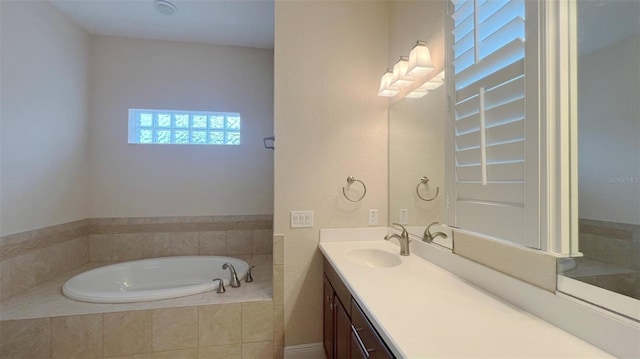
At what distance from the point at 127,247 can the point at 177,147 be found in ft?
3.92

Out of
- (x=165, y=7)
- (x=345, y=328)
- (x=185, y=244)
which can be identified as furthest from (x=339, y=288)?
(x=165, y=7)

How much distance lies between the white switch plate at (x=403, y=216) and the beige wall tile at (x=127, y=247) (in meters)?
2.71

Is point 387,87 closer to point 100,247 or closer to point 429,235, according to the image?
point 429,235

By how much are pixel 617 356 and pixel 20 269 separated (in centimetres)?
335

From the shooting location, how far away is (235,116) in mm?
3057

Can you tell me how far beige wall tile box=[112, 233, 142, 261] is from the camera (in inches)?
109

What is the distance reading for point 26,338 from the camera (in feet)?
5.25

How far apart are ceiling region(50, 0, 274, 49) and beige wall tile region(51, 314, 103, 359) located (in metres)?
2.51

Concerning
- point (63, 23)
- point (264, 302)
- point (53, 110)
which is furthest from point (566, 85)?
point (63, 23)

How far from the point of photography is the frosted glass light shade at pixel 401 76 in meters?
1.61

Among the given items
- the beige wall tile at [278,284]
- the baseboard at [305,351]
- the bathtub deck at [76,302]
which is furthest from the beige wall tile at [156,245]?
the baseboard at [305,351]

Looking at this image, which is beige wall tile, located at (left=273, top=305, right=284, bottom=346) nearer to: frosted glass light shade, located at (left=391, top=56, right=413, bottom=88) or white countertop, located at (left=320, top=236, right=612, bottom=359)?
white countertop, located at (left=320, top=236, right=612, bottom=359)

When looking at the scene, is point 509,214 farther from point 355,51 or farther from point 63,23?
point 63,23

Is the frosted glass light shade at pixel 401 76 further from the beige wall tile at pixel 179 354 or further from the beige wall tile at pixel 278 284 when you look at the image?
the beige wall tile at pixel 179 354
